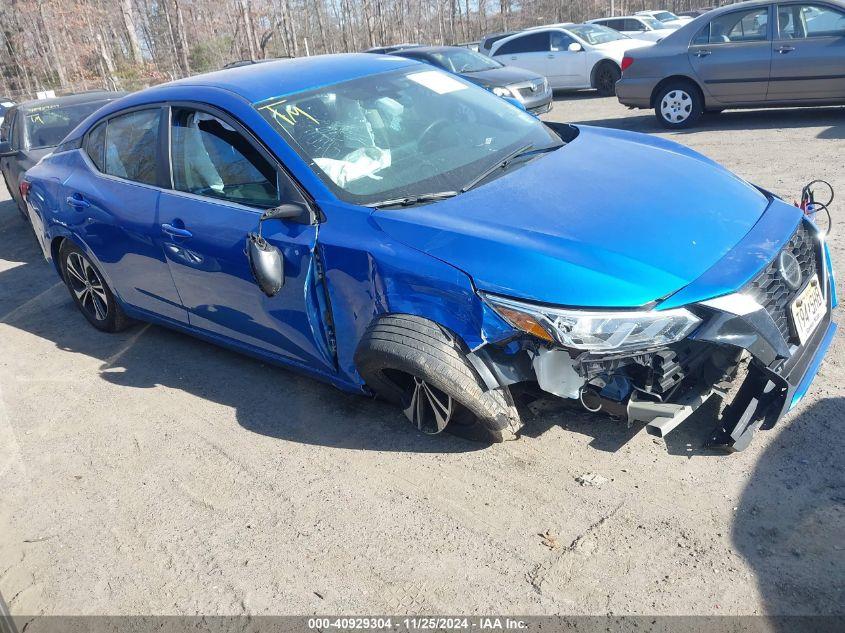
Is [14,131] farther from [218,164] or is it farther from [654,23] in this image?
[654,23]

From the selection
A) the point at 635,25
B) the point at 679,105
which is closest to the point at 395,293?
the point at 679,105

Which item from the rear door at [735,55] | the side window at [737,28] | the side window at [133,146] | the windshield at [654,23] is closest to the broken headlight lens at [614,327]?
the side window at [133,146]

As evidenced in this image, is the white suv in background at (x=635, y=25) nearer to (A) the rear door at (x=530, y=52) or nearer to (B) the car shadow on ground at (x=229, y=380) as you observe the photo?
(A) the rear door at (x=530, y=52)

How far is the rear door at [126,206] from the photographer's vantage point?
424 cm

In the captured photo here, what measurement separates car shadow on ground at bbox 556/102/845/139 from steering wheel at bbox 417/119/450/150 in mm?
6200

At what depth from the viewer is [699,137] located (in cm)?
925

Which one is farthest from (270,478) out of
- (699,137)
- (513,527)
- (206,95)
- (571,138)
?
(699,137)

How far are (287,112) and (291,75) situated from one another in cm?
47

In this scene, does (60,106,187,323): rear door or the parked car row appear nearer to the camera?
(60,106,187,323): rear door

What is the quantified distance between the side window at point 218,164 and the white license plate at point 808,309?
7.36ft

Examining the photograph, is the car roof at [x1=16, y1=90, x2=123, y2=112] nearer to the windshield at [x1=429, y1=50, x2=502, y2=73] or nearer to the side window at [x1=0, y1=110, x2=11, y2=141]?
the side window at [x1=0, y1=110, x2=11, y2=141]

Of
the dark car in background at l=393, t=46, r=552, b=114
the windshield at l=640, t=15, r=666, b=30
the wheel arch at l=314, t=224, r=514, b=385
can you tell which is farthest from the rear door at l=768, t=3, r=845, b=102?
the windshield at l=640, t=15, r=666, b=30

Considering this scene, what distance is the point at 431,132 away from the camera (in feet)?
12.7

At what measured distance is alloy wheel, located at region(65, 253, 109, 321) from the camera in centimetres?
513
